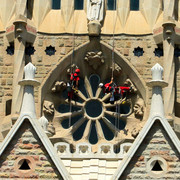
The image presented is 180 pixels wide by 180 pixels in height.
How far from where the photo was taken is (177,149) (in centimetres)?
2700

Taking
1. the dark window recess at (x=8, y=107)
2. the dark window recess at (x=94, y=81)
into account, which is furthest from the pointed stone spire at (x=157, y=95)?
the dark window recess at (x=8, y=107)

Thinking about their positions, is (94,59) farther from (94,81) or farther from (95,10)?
(95,10)

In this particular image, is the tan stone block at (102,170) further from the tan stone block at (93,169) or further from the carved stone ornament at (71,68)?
the carved stone ornament at (71,68)

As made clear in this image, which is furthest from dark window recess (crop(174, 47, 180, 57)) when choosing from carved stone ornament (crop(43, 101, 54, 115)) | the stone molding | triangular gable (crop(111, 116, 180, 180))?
triangular gable (crop(111, 116, 180, 180))

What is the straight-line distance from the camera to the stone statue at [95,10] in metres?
33.4

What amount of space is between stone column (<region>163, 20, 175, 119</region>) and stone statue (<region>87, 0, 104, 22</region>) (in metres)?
1.77

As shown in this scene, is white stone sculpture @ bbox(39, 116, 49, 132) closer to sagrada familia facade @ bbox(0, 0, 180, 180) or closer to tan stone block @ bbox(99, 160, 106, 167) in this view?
tan stone block @ bbox(99, 160, 106, 167)

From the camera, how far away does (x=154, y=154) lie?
1062 inches

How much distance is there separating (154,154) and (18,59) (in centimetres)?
693

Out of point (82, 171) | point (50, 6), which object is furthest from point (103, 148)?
point (50, 6)

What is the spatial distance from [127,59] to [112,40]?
0.63m

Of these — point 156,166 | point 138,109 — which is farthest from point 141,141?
point 138,109

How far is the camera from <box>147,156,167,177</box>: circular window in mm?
26859

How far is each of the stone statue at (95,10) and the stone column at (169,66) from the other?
1.77 meters
